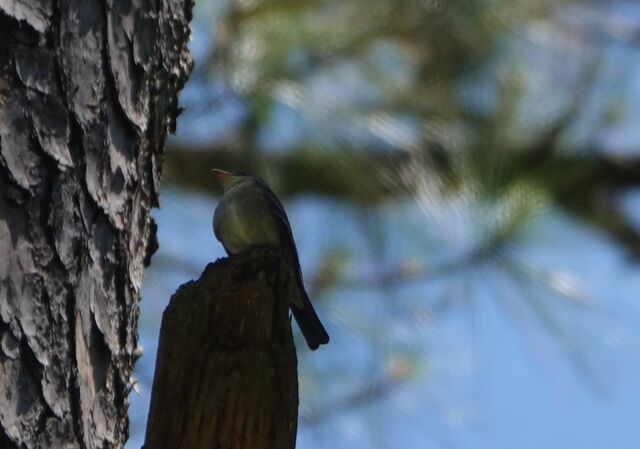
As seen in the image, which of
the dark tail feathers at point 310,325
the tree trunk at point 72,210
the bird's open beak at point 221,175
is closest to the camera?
the tree trunk at point 72,210

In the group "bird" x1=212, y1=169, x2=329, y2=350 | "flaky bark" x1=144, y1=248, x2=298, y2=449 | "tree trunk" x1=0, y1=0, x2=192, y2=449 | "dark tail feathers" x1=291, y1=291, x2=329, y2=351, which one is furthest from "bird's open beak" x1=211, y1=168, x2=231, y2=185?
"flaky bark" x1=144, y1=248, x2=298, y2=449

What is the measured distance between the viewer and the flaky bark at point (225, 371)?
1.25 m

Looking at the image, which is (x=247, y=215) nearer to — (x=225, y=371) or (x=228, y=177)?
(x=228, y=177)

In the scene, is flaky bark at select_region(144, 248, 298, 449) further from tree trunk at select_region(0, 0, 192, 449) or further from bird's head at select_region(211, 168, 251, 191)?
bird's head at select_region(211, 168, 251, 191)

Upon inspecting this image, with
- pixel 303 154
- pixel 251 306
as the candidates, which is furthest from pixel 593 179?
pixel 251 306

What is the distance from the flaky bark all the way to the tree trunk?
82 millimetres

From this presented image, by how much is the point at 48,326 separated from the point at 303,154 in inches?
50.5

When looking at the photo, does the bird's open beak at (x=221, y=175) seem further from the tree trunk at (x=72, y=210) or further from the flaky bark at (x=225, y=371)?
the flaky bark at (x=225, y=371)

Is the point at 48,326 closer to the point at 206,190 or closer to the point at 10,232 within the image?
the point at 10,232

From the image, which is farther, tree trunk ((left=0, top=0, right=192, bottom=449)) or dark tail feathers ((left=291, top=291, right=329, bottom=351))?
dark tail feathers ((left=291, top=291, right=329, bottom=351))

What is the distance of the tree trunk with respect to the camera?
1226 mm

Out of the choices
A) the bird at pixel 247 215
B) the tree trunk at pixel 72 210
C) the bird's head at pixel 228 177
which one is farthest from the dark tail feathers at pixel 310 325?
the tree trunk at pixel 72 210

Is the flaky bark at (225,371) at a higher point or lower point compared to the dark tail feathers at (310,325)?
lower

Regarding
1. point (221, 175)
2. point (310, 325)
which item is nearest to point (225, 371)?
point (310, 325)
